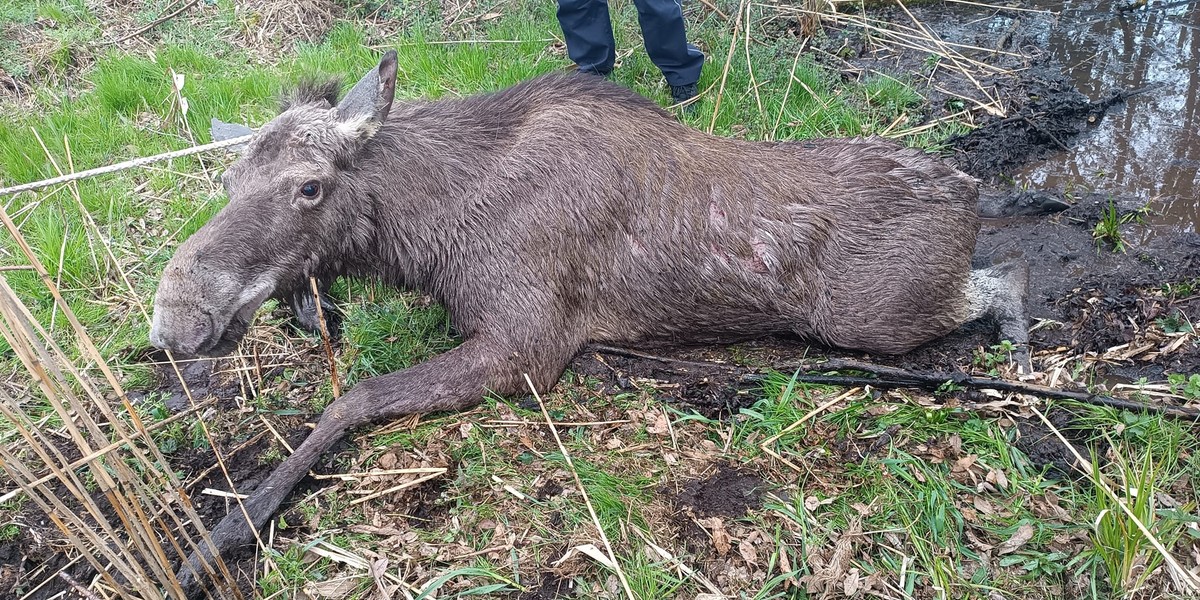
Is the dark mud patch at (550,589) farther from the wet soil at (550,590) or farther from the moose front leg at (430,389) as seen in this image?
the moose front leg at (430,389)

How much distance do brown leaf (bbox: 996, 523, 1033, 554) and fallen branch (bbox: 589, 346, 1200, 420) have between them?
82 centimetres

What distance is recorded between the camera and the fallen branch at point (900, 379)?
10.7 feet

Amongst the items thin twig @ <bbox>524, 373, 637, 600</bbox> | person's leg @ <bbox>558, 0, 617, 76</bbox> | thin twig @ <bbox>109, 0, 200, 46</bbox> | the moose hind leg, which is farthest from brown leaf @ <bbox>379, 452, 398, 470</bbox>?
thin twig @ <bbox>109, 0, 200, 46</bbox>

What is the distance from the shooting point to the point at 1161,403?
3.32 meters

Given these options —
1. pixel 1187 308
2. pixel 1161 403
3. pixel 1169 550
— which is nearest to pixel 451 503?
pixel 1169 550

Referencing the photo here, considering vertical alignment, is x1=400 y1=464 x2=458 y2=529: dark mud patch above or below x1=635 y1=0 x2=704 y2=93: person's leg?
below

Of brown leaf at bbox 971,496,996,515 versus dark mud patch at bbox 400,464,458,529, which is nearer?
brown leaf at bbox 971,496,996,515

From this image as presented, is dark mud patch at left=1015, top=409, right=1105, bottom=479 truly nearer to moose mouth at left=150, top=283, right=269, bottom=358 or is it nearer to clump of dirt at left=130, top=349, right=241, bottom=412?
moose mouth at left=150, top=283, right=269, bottom=358

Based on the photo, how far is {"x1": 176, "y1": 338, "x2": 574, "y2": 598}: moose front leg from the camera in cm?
329

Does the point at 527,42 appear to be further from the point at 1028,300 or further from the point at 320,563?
the point at 320,563

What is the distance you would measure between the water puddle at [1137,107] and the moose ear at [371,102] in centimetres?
398

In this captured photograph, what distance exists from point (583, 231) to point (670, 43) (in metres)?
2.42

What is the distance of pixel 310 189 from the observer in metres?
3.25

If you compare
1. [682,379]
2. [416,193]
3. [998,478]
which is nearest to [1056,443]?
[998,478]
